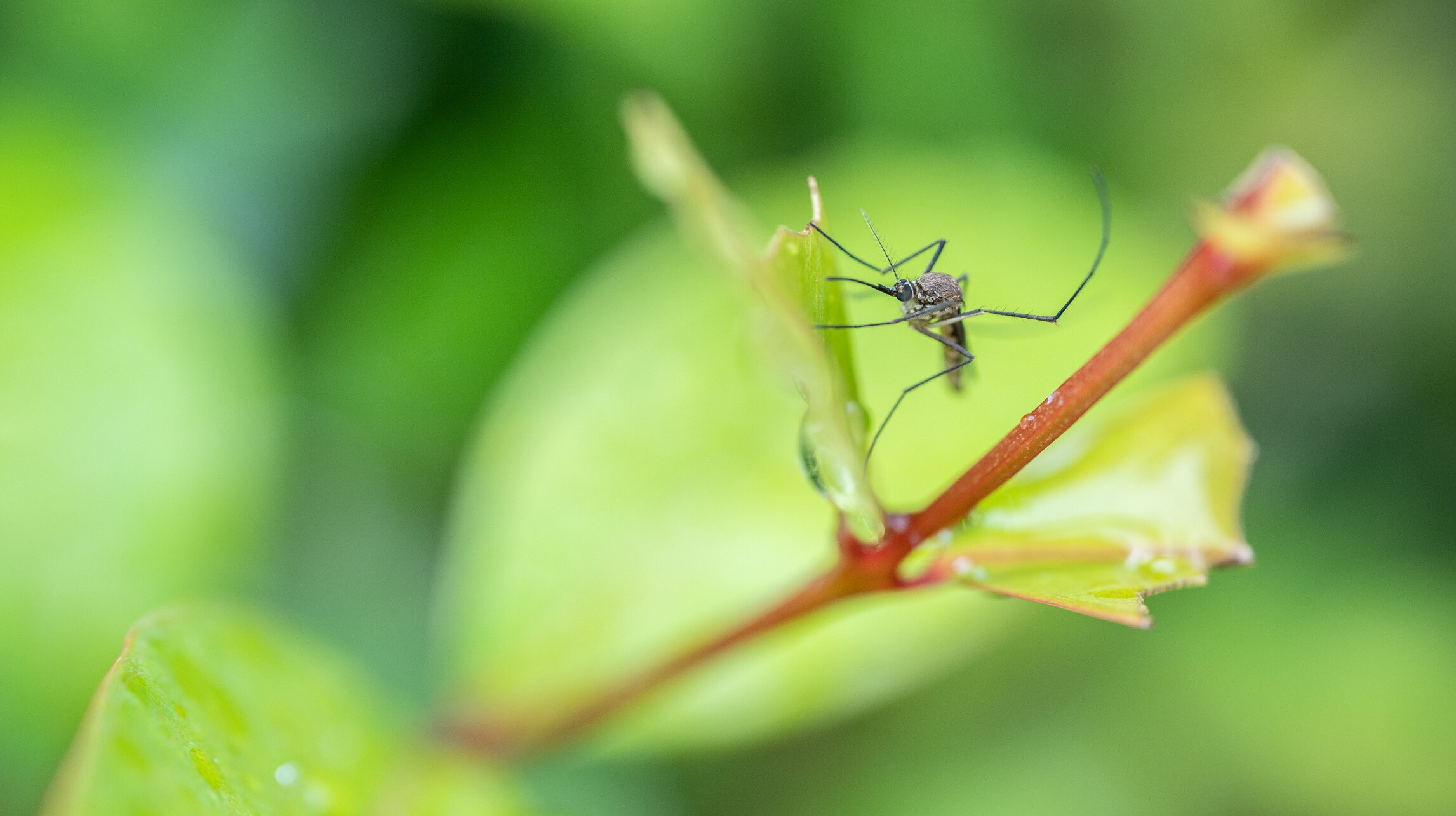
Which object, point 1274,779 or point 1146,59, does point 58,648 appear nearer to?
point 1274,779

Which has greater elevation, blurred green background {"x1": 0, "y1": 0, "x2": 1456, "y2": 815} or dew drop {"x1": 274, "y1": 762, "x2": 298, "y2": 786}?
blurred green background {"x1": 0, "y1": 0, "x2": 1456, "y2": 815}

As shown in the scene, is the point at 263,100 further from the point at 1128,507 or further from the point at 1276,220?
the point at 1276,220

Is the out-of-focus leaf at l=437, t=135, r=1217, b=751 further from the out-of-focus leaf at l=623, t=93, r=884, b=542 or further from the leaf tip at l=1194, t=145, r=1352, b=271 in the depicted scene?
the leaf tip at l=1194, t=145, r=1352, b=271

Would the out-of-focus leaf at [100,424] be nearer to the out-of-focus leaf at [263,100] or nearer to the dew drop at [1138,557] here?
the out-of-focus leaf at [263,100]

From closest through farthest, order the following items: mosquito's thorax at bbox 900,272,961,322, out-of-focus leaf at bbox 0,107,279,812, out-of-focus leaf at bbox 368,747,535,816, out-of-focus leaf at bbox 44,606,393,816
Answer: out-of-focus leaf at bbox 44,606,393,816 → mosquito's thorax at bbox 900,272,961,322 → out-of-focus leaf at bbox 368,747,535,816 → out-of-focus leaf at bbox 0,107,279,812

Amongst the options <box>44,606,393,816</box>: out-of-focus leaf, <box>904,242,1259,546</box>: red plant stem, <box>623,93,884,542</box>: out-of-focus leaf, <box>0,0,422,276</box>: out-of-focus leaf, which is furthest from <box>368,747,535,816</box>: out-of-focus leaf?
<box>0,0,422,276</box>: out-of-focus leaf

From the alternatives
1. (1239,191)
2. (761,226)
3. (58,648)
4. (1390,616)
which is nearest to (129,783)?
(1239,191)
